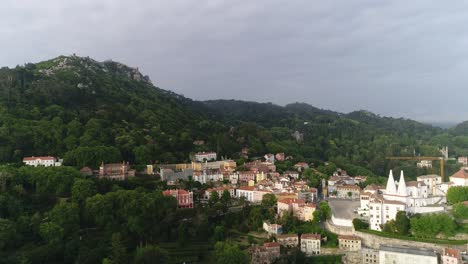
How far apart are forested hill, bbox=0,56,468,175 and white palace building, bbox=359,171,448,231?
20378 millimetres

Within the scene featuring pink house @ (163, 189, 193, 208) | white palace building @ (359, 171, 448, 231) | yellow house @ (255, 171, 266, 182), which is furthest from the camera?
yellow house @ (255, 171, 266, 182)

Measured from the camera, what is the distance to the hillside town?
25406 millimetres

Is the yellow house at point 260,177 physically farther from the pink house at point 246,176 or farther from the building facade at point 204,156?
the building facade at point 204,156

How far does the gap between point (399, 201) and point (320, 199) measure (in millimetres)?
9464

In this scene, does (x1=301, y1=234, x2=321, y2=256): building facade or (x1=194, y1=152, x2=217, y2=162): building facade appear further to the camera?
(x1=194, y1=152, x2=217, y2=162): building facade

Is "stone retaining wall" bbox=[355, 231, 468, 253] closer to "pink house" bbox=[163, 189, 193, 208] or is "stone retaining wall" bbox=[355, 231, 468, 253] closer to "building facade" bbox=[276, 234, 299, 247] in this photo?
"building facade" bbox=[276, 234, 299, 247]

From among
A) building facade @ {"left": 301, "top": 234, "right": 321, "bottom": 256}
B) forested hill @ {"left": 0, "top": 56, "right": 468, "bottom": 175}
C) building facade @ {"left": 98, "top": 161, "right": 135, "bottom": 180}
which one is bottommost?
building facade @ {"left": 301, "top": 234, "right": 321, "bottom": 256}

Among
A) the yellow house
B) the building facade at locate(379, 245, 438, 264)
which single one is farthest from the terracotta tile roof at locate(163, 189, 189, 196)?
the building facade at locate(379, 245, 438, 264)

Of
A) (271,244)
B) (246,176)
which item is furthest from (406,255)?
(246,176)

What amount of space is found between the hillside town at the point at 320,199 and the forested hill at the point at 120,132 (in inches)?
113

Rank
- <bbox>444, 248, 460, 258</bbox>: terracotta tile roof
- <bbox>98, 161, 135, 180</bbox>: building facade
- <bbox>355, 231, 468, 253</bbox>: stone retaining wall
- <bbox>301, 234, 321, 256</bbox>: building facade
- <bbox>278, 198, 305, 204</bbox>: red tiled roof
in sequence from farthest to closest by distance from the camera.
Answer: <bbox>98, 161, 135, 180</bbox>: building facade < <bbox>278, 198, 305, 204</bbox>: red tiled roof < <bbox>301, 234, 321, 256</bbox>: building facade < <bbox>355, 231, 468, 253</bbox>: stone retaining wall < <bbox>444, 248, 460, 258</bbox>: terracotta tile roof

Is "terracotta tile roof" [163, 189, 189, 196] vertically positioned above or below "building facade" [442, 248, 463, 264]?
above

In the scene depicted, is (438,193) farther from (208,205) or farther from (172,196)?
(172,196)

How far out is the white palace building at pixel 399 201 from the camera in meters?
27.3
